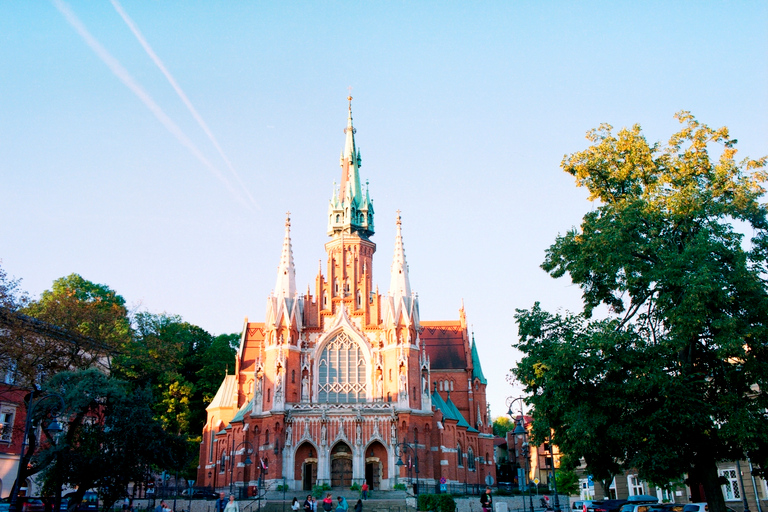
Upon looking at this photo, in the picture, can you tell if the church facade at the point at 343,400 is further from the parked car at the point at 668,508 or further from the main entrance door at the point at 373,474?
the parked car at the point at 668,508

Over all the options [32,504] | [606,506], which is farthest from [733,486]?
[32,504]

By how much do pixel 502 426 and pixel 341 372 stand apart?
7298 centimetres

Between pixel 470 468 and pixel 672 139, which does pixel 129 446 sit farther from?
pixel 470 468

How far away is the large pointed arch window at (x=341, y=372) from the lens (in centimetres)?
4956

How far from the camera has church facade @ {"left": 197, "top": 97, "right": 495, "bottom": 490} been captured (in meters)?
46.9

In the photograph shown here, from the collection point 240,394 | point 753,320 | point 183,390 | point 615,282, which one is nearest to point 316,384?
point 240,394

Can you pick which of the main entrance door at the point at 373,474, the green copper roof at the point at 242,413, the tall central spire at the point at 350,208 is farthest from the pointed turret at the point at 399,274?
the green copper roof at the point at 242,413

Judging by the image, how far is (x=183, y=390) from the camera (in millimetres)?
59812

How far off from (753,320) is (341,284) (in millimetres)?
34738

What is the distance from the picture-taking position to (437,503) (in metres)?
33.2

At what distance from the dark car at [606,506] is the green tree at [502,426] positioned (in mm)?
73638

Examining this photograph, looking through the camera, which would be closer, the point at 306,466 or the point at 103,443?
the point at 103,443

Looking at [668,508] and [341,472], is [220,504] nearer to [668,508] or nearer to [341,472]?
[341,472]

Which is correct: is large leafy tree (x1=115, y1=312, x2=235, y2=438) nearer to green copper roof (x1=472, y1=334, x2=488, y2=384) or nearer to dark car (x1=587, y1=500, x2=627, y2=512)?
green copper roof (x1=472, y1=334, x2=488, y2=384)
